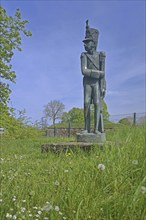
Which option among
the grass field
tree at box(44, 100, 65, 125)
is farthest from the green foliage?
tree at box(44, 100, 65, 125)

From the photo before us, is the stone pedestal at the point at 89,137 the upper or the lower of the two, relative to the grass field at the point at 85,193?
upper

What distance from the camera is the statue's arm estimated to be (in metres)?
7.11

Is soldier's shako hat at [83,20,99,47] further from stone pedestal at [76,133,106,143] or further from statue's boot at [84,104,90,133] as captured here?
stone pedestal at [76,133,106,143]

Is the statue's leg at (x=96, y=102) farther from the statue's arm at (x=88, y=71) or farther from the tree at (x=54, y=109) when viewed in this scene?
the tree at (x=54, y=109)

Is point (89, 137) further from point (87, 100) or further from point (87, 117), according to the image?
point (87, 100)

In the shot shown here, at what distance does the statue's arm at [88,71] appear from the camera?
7.11m

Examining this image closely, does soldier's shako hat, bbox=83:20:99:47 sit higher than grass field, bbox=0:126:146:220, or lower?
higher

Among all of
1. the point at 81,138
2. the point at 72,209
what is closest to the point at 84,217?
the point at 72,209

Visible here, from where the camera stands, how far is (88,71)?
7.10 m

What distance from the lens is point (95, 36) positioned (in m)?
7.50

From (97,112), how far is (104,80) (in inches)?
35.2

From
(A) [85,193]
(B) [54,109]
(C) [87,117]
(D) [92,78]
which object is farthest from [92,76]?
(B) [54,109]

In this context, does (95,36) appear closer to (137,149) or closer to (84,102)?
(84,102)

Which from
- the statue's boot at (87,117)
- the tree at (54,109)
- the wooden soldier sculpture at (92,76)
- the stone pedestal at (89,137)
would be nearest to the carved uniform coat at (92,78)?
the wooden soldier sculpture at (92,76)
